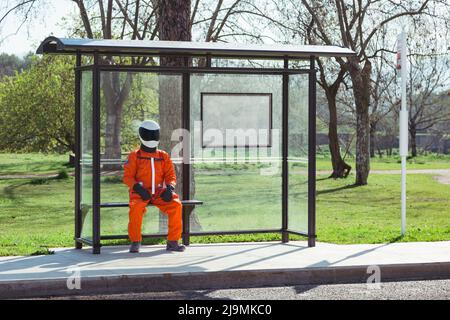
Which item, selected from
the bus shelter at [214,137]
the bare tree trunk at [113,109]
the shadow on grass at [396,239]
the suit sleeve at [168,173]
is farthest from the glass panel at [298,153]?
the bare tree trunk at [113,109]

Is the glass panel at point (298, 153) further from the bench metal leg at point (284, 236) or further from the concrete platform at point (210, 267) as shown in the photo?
the concrete platform at point (210, 267)

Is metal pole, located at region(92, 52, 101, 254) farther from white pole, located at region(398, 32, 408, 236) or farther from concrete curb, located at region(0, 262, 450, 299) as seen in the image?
white pole, located at region(398, 32, 408, 236)

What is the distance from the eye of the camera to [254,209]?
13211mm

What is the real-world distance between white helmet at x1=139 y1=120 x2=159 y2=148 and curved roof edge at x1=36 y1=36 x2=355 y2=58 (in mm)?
963

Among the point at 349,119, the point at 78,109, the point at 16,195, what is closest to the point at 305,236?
the point at 78,109

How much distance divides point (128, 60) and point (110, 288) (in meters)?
30.4

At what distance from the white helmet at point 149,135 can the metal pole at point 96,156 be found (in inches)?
22.2

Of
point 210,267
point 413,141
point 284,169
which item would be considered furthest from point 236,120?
point 413,141

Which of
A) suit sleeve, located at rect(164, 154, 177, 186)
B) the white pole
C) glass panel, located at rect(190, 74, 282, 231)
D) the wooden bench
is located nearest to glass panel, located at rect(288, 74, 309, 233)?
glass panel, located at rect(190, 74, 282, 231)

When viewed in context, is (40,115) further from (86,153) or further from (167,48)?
(167,48)

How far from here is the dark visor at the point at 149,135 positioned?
11.9 metres

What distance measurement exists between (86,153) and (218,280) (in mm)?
3087

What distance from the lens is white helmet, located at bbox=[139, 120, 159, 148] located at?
1188 cm

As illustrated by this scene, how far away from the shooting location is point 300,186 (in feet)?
43.0
